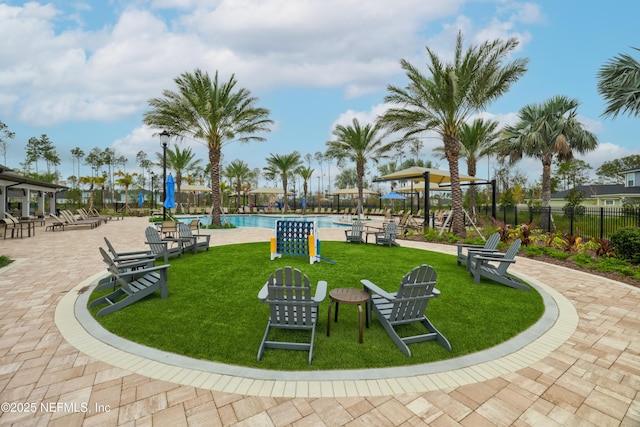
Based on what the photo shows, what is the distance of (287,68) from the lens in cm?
1881

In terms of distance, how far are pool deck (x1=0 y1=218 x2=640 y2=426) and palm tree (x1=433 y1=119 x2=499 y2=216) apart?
1831 centimetres

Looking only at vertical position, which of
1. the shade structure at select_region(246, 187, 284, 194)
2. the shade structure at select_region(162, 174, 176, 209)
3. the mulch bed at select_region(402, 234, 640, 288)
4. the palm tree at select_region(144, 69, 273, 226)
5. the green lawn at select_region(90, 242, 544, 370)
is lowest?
the mulch bed at select_region(402, 234, 640, 288)

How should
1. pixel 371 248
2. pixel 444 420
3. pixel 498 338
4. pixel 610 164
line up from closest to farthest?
pixel 444 420, pixel 498 338, pixel 371 248, pixel 610 164

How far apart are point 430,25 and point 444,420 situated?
37.1 feet

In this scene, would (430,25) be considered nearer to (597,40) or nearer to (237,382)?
(597,40)

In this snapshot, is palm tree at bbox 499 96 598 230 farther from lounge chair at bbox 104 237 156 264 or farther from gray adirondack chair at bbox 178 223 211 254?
lounge chair at bbox 104 237 156 264

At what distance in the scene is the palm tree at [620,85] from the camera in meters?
8.85

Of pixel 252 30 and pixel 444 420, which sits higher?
pixel 252 30

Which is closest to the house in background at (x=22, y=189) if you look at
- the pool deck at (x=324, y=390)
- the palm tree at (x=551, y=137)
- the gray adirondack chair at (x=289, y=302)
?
the pool deck at (x=324, y=390)

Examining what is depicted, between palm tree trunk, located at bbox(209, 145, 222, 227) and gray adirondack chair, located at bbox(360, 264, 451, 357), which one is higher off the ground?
palm tree trunk, located at bbox(209, 145, 222, 227)

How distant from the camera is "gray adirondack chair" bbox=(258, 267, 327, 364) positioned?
334cm

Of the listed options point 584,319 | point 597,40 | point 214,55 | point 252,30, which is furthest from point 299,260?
point 214,55

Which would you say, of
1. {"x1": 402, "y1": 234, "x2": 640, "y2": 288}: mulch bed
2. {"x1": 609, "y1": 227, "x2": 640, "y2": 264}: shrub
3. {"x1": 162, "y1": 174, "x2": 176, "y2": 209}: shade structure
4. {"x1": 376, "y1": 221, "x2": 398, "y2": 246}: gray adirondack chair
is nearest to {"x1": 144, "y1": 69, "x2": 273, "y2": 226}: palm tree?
{"x1": 162, "y1": 174, "x2": 176, "y2": 209}: shade structure

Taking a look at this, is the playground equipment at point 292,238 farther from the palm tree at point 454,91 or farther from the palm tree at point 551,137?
the palm tree at point 551,137
